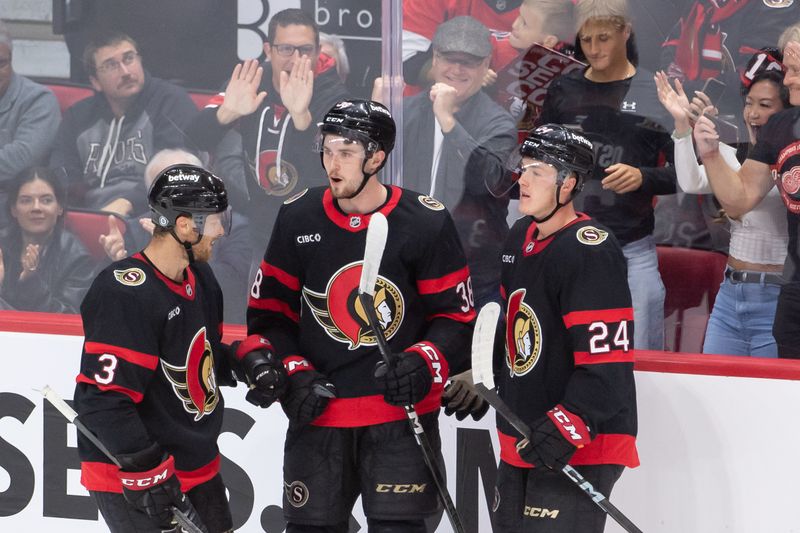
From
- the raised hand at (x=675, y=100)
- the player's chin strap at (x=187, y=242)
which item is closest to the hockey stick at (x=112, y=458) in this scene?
the player's chin strap at (x=187, y=242)

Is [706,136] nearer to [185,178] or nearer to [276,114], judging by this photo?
[276,114]

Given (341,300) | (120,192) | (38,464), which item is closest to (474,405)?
(341,300)

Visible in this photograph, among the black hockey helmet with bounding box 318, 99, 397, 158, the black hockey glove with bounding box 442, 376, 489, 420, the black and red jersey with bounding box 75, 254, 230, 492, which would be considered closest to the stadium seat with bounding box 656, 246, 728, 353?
the black hockey glove with bounding box 442, 376, 489, 420

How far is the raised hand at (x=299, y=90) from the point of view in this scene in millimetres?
3898

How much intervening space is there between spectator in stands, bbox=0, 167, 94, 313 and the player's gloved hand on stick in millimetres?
1873

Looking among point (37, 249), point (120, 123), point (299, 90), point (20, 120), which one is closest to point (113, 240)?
point (37, 249)

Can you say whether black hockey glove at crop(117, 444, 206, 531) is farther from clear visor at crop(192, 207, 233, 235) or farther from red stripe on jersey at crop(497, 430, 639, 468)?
red stripe on jersey at crop(497, 430, 639, 468)

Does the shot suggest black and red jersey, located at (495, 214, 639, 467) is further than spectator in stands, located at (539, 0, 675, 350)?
No

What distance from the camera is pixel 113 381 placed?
2312mm

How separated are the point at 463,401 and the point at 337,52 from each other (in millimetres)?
1496

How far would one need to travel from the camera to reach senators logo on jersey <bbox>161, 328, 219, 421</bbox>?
8.09ft

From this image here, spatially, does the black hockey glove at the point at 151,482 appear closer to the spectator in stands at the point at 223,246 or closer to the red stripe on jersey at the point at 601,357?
the red stripe on jersey at the point at 601,357

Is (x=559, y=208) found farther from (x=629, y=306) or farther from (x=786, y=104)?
(x=786, y=104)

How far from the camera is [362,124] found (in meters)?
2.57
